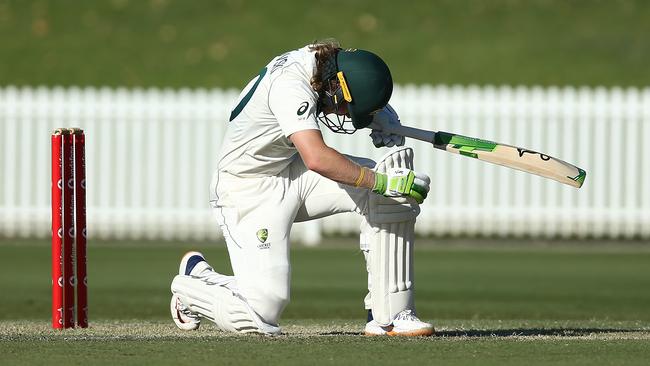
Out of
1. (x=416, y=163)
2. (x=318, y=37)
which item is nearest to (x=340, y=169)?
(x=416, y=163)

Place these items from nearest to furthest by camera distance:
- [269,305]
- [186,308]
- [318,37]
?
[269,305] → [186,308] → [318,37]

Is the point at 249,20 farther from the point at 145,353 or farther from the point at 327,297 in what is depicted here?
the point at 145,353

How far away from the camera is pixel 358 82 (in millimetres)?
5176

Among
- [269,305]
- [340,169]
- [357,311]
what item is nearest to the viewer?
[340,169]

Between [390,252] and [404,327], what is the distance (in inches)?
12.2

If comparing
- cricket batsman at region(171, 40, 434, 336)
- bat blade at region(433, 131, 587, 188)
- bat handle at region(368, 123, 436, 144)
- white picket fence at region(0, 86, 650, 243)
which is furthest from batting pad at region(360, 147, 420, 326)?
white picket fence at region(0, 86, 650, 243)

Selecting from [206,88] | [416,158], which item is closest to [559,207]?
[416,158]

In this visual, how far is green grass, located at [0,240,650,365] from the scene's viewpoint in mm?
4633

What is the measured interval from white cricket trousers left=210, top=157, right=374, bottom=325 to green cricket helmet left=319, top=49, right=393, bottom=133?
0.35 m

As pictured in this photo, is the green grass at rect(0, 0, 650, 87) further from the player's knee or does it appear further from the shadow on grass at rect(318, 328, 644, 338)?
the player's knee

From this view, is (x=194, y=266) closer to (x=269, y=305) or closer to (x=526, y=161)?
(x=269, y=305)

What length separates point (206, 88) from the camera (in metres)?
17.8

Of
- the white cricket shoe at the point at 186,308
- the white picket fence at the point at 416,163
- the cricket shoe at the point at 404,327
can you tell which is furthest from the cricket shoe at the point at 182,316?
the white picket fence at the point at 416,163

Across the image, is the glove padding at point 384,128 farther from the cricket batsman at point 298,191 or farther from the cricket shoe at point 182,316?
the cricket shoe at point 182,316
